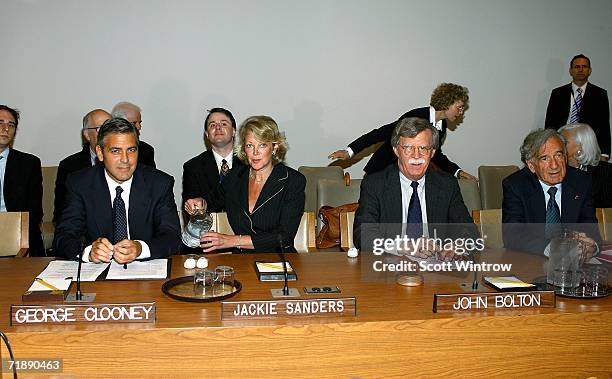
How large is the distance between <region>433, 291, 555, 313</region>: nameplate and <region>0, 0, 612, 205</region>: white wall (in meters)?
4.38

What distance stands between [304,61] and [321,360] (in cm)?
465

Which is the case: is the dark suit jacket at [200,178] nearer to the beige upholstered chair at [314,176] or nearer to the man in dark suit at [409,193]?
the beige upholstered chair at [314,176]

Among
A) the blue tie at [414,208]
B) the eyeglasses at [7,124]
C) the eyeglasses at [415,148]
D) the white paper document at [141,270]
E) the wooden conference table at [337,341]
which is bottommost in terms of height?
the wooden conference table at [337,341]

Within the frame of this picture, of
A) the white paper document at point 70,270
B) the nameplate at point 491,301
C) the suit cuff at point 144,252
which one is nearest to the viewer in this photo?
the nameplate at point 491,301

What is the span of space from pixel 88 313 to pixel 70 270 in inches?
24.8

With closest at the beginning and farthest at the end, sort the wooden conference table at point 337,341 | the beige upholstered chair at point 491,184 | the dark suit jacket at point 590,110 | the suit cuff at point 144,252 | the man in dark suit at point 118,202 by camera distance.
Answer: the wooden conference table at point 337,341 → the suit cuff at point 144,252 → the man in dark suit at point 118,202 → the beige upholstered chair at point 491,184 → the dark suit jacket at point 590,110

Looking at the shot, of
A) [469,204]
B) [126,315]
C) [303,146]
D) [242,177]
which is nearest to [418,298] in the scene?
[126,315]

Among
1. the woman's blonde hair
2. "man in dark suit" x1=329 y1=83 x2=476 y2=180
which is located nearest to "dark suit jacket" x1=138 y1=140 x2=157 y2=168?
"man in dark suit" x1=329 y1=83 x2=476 y2=180

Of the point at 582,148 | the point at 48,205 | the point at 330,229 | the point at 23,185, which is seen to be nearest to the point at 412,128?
the point at 330,229

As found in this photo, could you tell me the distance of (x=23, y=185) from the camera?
14.9 feet

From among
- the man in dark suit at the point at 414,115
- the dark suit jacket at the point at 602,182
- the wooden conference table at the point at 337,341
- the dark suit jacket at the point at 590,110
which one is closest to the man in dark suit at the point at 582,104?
the dark suit jacket at the point at 590,110

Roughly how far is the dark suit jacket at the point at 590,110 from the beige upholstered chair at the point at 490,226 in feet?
12.3

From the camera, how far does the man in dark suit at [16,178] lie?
4.52 metres
